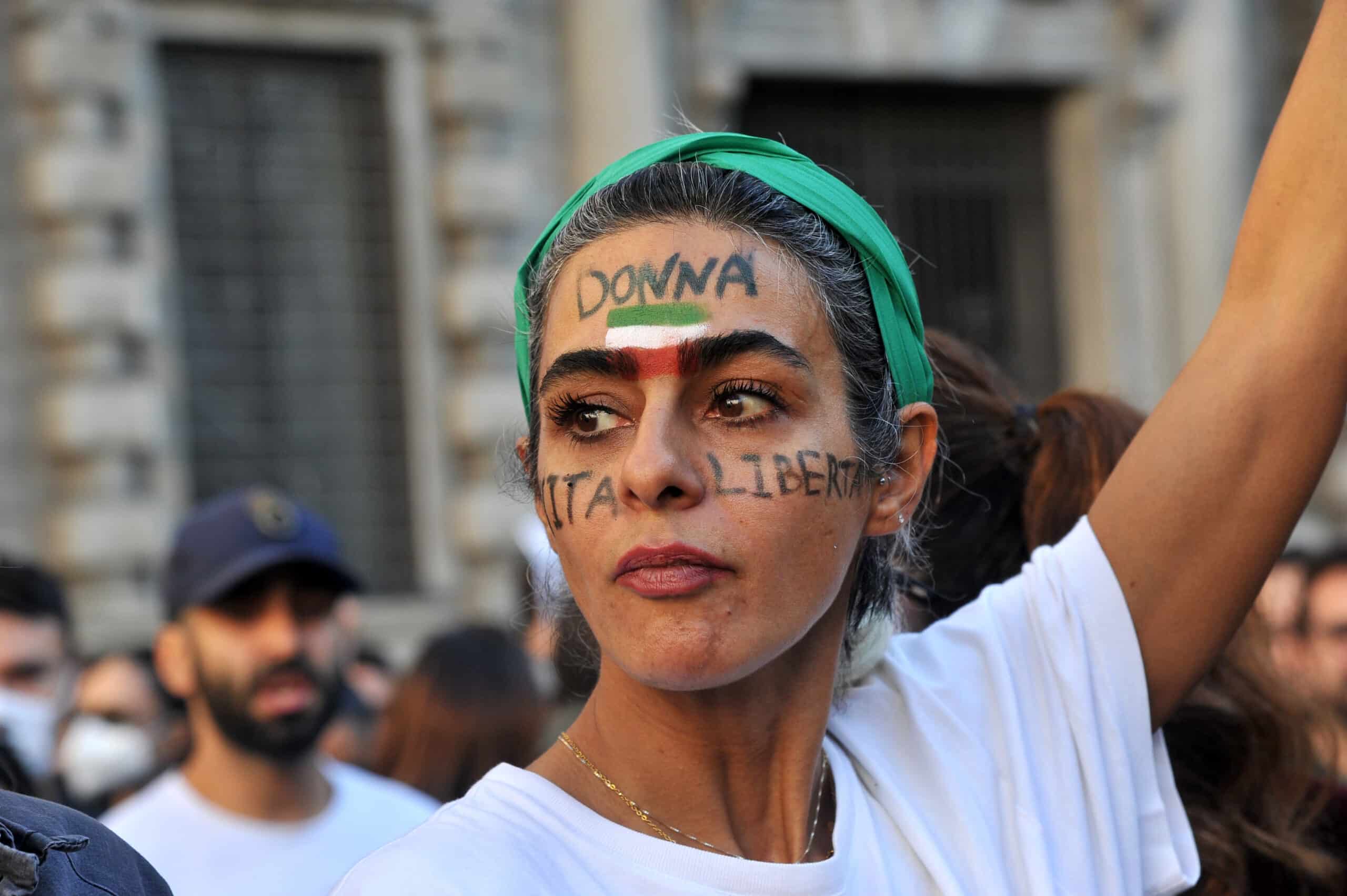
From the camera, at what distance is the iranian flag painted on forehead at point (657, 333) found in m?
1.70

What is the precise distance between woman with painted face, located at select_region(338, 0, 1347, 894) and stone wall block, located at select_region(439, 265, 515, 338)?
22.2ft

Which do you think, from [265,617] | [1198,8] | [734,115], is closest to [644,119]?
[734,115]

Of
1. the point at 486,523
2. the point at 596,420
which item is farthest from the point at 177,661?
the point at 486,523

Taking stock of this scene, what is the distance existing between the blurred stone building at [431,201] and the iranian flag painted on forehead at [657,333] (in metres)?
5.12

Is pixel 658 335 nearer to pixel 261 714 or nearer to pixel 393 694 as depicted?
pixel 261 714

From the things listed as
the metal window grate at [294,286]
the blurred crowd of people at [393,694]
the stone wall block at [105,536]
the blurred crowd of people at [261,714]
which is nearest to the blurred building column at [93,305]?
the stone wall block at [105,536]

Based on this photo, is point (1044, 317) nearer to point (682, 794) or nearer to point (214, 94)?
point (214, 94)

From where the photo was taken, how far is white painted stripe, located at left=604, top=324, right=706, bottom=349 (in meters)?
1.70

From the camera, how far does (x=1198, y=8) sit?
398 inches

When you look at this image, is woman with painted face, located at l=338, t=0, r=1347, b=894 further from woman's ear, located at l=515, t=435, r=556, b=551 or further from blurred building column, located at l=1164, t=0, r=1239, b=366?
blurred building column, located at l=1164, t=0, r=1239, b=366

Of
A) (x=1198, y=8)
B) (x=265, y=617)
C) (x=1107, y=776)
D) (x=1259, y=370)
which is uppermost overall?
(x=1198, y=8)

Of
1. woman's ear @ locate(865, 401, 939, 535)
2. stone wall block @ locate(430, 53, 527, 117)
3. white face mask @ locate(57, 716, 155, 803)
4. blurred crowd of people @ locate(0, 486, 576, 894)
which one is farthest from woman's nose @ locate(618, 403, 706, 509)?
stone wall block @ locate(430, 53, 527, 117)

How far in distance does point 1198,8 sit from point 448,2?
468 centimetres

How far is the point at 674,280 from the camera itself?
173cm
